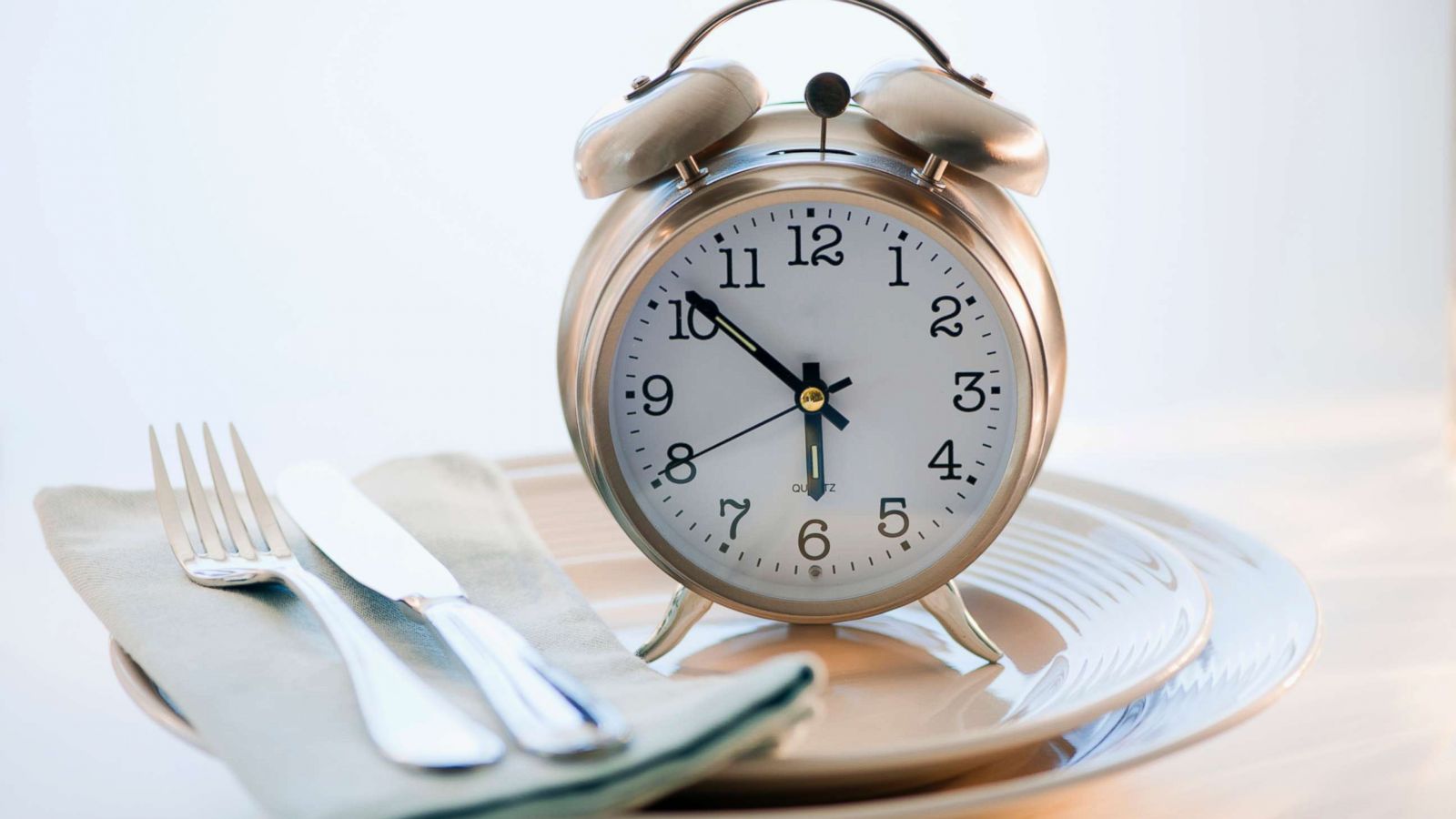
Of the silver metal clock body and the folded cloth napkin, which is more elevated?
the silver metal clock body

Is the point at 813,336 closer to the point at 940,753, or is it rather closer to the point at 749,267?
the point at 749,267

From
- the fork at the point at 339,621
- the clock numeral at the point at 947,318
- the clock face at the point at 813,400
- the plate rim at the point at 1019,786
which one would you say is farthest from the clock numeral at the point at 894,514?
the fork at the point at 339,621

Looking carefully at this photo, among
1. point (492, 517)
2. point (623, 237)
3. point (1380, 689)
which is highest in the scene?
point (623, 237)

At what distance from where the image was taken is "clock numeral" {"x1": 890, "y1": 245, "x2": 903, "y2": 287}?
3.11 feet

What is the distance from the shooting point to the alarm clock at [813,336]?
0.93 meters

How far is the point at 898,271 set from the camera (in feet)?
3.13

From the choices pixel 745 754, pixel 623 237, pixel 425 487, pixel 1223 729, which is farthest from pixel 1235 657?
pixel 425 487

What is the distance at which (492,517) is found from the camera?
44.2 inches

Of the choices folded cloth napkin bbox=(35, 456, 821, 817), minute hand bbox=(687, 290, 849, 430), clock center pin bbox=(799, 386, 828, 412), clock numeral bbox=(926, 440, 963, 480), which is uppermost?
minute hand bbox=(687, 290, 849, 430)

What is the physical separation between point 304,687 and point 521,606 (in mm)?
210

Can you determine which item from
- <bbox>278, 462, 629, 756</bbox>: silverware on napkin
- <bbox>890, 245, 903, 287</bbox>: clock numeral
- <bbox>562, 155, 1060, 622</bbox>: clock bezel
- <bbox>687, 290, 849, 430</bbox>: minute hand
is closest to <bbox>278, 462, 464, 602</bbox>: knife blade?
<bbox>278, 462, 629, 756</bbox>: silverware on napkin

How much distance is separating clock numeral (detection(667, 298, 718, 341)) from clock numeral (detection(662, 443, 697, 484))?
0.07 metres

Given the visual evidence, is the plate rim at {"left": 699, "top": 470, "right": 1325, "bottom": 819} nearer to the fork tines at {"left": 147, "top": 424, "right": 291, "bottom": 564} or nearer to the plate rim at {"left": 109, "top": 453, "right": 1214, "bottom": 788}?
the plate rim at {"left": 109, "top": 453, "right": 1214, "bottom": 788}

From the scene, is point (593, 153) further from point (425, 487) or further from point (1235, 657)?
point (1235, 657)
